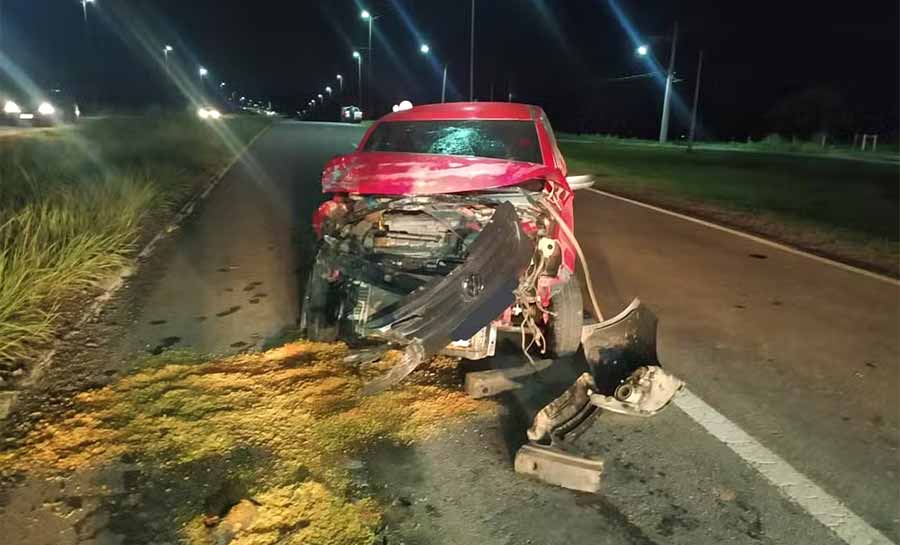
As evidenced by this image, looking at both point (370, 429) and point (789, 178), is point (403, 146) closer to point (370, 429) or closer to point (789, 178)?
point (370, 429)

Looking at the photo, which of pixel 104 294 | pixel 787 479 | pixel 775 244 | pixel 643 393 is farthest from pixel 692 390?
pixel 775 244

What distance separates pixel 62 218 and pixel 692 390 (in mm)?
6420

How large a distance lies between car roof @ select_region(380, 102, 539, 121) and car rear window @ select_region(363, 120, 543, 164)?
46mm

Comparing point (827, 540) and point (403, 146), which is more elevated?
point (403, 146)

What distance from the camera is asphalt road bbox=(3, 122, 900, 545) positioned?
3.19 m

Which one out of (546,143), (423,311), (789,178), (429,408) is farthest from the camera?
(789,178)

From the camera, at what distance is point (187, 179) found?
16016 millimetres

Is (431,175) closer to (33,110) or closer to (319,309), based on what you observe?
(319,309)

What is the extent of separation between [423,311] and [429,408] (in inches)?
27.3

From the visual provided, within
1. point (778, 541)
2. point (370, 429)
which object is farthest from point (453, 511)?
point (778, 541)

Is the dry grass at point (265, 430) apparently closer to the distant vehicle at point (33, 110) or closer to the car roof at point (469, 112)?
the car roof at point (469, 112)

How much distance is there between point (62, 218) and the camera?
288 inches

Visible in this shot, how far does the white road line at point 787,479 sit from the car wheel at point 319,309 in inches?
96.4

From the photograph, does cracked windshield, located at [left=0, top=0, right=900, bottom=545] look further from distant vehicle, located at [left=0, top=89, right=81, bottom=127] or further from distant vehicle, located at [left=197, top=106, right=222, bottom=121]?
distant vehicle, located at [left=197, top=106, right=222, bottom=121]
